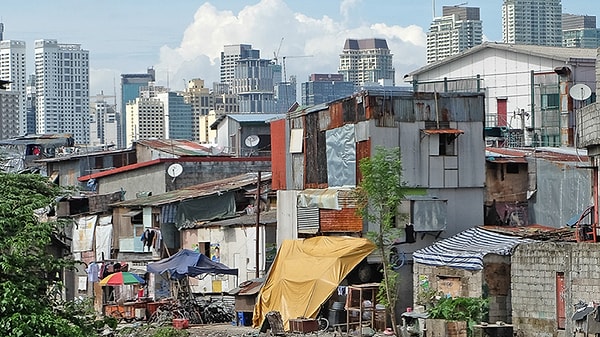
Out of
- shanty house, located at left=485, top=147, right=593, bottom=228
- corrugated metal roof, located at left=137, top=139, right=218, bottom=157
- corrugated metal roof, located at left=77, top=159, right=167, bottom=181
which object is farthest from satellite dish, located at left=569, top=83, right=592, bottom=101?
corrugated metal roof, located at left=137, top=139, right=218, bottom=157

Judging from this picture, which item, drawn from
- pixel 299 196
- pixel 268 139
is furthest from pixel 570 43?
pixel 299 196

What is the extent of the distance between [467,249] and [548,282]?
380cm

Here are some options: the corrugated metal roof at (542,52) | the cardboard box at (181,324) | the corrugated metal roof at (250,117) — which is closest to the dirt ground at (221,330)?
the cardboard box at (181,324)

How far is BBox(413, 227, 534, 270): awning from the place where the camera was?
93.9 feet

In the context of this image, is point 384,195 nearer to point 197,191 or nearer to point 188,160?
point 197,191

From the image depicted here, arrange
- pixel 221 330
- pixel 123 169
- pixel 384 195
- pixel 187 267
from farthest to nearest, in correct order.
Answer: pixel 123 169 < pixel 187 267 < pixel 221 330 < pixel 384 195

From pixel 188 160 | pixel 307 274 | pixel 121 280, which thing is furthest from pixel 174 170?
pixel 307 274

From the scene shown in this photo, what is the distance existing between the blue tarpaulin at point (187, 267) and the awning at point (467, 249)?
21.0ft

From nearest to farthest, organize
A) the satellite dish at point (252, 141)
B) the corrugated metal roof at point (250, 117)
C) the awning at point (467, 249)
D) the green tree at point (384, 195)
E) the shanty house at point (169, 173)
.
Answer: the awning at point (467, 249) → the green tree at point (384, 195) → the shanty house at point (169, 173) → the satellite dish at point (252, 141) → the corrugated metal roof at point (250, 117)

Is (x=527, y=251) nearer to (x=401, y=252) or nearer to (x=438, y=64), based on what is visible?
(x=401, y=252)

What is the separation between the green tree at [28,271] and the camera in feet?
64.1

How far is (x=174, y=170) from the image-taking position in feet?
154

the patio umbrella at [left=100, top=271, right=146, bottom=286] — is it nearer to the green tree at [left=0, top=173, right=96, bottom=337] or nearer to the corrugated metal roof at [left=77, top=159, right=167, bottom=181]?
the corrugated metal roof at [left=77, top=159, right=167, bottom=181]

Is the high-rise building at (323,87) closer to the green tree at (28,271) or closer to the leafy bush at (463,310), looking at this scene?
the leafy bush at (463,310)
